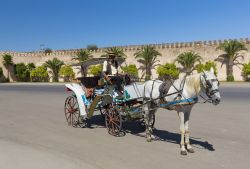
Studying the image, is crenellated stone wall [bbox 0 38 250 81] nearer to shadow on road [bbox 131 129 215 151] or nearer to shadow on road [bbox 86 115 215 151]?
shadow on road [bbox 86 115 215 151]

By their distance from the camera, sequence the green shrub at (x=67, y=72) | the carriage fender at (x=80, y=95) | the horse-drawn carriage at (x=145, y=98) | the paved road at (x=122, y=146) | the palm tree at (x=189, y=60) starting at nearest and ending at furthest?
the paved road at (x=122, y=146) < the horse-drawn carriage at (x=145, y=98) < the carriage fender at (x=80, y=95) < the palm tree at (x=189, y=60) < the green shrub at (x=67, y=72)

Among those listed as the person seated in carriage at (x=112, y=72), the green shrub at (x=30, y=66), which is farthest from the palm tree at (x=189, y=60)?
the person seated in carriage at (x=112, y=72)

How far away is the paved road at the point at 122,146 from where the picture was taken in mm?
5777

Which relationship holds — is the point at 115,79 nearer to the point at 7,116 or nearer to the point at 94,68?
the point at 7,116

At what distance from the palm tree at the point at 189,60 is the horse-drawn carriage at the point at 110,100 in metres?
31.4

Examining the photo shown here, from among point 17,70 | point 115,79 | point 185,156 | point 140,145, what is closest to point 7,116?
point 115,79

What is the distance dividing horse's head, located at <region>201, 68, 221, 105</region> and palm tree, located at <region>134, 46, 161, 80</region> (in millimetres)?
37444

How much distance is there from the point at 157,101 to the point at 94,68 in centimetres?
3831

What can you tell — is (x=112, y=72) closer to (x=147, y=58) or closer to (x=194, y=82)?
(x=194, y=82)

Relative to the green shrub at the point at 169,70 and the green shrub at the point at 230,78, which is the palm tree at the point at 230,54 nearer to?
the green shrub at the point at 230,78

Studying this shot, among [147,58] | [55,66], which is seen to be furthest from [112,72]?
[55,66]

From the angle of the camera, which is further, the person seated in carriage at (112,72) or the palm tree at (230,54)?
the palm tree at (230,54)

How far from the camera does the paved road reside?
5.78 m

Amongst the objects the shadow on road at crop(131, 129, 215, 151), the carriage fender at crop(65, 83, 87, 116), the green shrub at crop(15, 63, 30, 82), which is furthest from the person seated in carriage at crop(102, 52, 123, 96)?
the green shrub at crop(15, 63, 30, 82)
